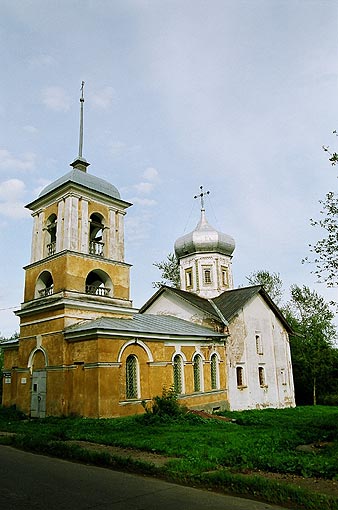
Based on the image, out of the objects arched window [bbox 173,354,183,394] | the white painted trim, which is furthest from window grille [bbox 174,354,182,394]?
the white painted trim

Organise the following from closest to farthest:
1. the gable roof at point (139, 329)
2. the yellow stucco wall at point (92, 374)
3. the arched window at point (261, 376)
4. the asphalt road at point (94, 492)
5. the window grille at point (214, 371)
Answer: the asphalt road at point (94, 492) < the yellow stucco wall at point (92, 374) < the gable roof at point (139, 329) < the window grille at point (214, 371) < the arched window at point (261, 376)

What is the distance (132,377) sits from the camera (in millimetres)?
16609

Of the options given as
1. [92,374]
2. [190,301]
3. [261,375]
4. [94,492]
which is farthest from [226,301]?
[94,492]

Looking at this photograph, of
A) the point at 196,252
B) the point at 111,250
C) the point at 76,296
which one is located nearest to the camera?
the point at 76,296

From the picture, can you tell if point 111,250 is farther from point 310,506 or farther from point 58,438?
point 310,506

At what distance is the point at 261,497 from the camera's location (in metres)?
6.04

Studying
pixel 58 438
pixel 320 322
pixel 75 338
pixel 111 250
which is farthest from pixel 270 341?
pixel 58 438

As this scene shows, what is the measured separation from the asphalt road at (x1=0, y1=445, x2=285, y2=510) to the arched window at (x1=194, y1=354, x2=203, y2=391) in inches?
503

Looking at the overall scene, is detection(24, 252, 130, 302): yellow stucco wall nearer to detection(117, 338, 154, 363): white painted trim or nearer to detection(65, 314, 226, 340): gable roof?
detection(65, 314, 226, 340): gable roof

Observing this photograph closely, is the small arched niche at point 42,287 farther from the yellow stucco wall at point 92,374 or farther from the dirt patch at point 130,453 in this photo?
the dirt patch at point 130,453

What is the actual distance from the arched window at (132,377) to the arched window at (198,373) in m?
4.77

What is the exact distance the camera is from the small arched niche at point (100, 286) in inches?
733

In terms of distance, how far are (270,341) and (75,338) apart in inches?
598

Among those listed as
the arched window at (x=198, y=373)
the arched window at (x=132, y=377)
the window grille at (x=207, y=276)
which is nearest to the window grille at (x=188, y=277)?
the window grille at (x=207, y=276)
